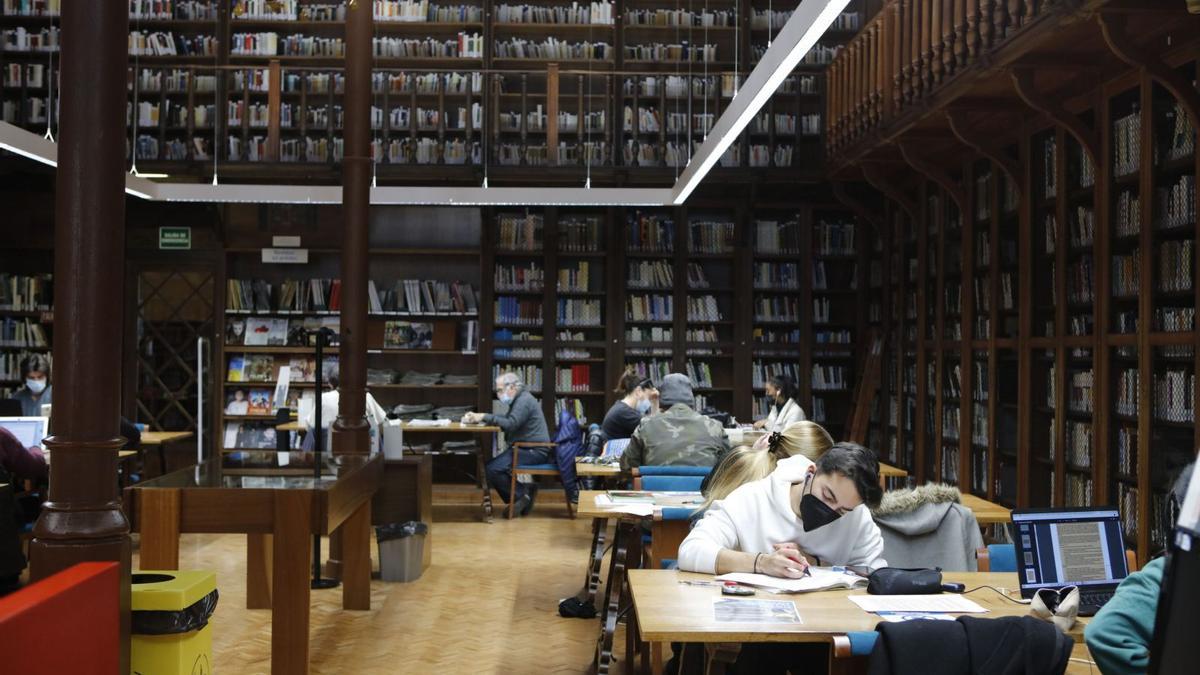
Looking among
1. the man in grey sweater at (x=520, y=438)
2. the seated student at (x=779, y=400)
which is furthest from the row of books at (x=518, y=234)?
the seated student at (x=779, y=400)

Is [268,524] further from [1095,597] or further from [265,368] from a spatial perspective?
[265,368]

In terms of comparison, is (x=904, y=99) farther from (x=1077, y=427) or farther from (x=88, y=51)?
(x=88, y=51)

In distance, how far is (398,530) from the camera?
23.1ft

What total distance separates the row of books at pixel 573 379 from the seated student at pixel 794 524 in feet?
25.0

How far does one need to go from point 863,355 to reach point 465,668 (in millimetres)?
7091

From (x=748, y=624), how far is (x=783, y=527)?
89 centimetres

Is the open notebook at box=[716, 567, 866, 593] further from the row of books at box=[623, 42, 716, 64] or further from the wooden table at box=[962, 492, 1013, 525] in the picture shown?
the row of books at box=[623, 42, 716, 64]

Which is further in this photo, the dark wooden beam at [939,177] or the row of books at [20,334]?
the row of books at [20,334]

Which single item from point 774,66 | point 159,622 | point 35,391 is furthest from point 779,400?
point 159,622

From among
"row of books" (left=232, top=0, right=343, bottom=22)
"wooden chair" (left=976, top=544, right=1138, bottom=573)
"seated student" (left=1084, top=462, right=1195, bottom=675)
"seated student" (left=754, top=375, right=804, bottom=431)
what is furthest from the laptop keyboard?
"row of books" (left=232, top=0, right=343, bottom=22)

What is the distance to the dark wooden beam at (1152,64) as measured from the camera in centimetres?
534

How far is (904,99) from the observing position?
779 cm

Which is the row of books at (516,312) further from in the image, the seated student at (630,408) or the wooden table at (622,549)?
the wooden table at (622,549)

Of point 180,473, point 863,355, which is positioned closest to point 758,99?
point 180,473
